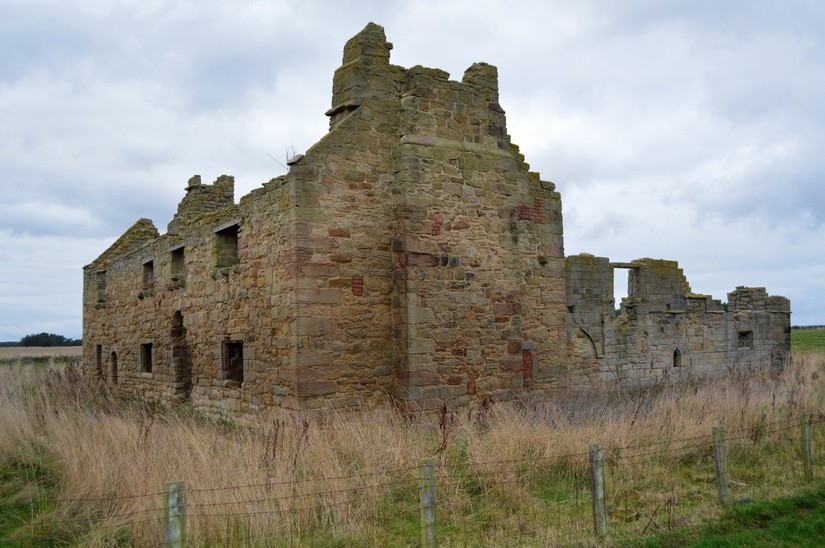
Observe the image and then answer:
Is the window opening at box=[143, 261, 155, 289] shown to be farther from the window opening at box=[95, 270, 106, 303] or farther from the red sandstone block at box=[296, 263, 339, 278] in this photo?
the red sandstone block at box=[296, 263, 339, 278]

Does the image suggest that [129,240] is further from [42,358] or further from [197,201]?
[42,358]

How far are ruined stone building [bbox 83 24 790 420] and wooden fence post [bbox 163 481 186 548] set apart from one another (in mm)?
4932

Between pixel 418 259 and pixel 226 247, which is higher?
pixel 226 247

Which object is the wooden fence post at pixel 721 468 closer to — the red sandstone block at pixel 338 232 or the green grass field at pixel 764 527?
the green grass field at pixel 764 527

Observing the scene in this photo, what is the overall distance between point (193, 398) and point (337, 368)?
498cm

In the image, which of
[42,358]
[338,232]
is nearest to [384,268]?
[338,232]

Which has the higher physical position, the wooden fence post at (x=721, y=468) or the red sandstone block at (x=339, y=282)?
the red sandstone block at (x=339, y=282)

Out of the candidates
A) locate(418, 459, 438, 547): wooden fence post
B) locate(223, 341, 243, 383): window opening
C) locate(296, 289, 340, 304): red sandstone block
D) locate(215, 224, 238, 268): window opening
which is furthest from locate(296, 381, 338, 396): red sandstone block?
locate(418, 459, 438, 547): wooden fence post

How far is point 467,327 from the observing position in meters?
11.4

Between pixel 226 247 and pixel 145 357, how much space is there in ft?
18.7

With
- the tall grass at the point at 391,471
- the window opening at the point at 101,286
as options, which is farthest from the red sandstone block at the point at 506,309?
the window opening at the point at 101,286

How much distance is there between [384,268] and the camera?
1109 cm

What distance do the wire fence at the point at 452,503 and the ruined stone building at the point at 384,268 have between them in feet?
9.73

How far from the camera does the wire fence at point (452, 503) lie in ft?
20.1
